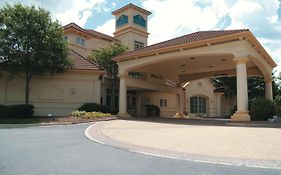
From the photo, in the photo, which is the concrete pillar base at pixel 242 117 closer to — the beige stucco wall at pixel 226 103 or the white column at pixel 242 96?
the white column at pixel 242 96

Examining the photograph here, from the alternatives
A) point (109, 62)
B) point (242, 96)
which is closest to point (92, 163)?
point (242, 96)

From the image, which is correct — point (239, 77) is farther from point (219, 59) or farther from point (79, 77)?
point (79, 77)

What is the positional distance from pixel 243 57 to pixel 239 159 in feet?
40.8

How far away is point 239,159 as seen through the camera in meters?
6.89

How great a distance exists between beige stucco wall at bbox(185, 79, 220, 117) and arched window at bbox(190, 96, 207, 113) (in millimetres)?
520

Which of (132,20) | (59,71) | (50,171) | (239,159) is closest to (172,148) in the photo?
(239,159)

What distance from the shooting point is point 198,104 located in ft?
127

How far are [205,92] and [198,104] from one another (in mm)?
1791

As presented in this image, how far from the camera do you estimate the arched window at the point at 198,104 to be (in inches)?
1502

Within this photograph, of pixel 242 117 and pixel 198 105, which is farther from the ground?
pixel 198 105

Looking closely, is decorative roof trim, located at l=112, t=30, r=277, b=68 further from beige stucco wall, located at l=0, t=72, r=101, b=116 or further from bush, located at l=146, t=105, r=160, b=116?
Result: bush, located at l=146, t=105, r=160, b=116

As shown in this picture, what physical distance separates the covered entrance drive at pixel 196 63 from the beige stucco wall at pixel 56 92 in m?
3.06

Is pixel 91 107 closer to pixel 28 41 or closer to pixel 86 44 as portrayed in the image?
pixel 28 41

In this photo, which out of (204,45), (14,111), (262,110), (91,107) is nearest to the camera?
(262,110)
